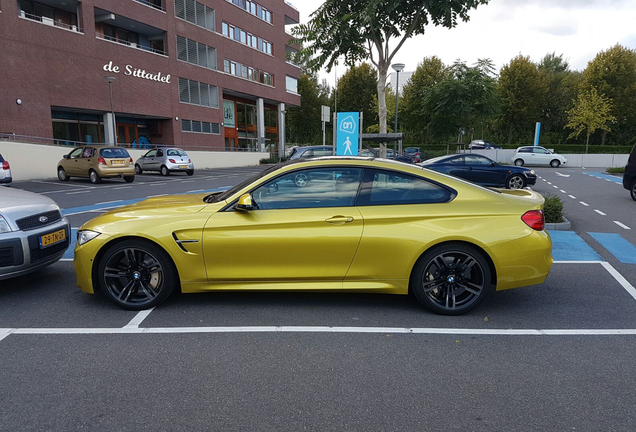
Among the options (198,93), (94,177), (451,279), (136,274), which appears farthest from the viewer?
(198,93)

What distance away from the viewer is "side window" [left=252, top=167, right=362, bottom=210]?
4285mm

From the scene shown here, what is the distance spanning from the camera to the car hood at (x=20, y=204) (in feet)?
15.3

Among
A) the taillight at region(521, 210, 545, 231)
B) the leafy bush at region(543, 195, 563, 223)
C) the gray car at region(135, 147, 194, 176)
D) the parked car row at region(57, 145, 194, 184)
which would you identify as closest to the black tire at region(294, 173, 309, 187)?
the taillight at region(521, 210, 545, 231)

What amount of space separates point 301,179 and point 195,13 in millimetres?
34734

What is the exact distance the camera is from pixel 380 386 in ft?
9.93

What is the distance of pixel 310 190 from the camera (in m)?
4.32

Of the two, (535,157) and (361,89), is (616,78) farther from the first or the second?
(361,89)

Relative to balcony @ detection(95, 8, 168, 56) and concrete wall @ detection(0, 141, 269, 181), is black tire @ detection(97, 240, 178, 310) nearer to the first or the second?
concrete wall @ detection(0, 141, 269, 181)

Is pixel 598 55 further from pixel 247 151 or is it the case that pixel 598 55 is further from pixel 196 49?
pixel 196 49

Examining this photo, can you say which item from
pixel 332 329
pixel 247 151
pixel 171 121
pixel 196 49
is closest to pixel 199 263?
pixel 332 329

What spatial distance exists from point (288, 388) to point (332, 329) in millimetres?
1039

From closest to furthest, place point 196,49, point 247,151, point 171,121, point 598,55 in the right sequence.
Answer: point 171,121, point 196,49, point 247,151, point 598,55

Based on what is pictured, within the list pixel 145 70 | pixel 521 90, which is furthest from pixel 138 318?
pixel 521 90

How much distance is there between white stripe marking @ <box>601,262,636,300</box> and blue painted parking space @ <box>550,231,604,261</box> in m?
0.38
